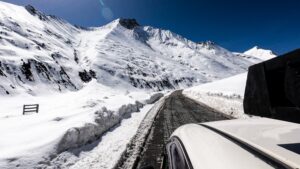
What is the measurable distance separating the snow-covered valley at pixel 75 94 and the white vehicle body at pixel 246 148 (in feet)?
17.3

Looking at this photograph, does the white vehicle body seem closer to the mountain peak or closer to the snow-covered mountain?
the snow-covered mountain

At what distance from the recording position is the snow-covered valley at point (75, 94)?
777cm

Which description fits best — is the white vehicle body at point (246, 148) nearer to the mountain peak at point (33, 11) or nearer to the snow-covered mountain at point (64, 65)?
the snow-covered mountain at point (64, 65)

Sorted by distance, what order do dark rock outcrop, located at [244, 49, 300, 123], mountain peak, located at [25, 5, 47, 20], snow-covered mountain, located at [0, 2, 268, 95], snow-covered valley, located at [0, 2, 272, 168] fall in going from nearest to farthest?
dark rock outcrop, located at [244, 49, 300, 123], snow-covered valley, located at [0, 2, 272, 168], snow-covered mountain, located at [0, 2, 268, 95], mountain peak, located at [25, 5, 47, 20]

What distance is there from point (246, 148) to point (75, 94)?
38.3 m

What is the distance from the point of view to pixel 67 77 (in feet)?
263

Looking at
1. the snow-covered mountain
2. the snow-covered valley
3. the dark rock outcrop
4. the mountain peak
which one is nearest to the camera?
the dark rock outcrop

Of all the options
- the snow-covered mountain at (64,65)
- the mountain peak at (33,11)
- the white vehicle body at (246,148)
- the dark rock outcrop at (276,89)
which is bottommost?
the white vehicle body at (246,148)

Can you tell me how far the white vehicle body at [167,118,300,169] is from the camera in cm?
140

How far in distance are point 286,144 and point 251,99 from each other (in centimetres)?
33

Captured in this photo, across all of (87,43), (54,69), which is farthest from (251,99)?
(87,43)

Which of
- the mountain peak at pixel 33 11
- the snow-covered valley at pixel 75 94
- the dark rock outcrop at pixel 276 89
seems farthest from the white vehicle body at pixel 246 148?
the mountain peak at pixel 33 11

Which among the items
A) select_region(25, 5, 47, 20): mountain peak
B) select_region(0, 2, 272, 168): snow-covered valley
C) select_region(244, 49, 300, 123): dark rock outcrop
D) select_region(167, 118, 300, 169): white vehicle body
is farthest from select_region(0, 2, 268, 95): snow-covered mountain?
select_region(244, 49, 300, 123): dark rock outcrop

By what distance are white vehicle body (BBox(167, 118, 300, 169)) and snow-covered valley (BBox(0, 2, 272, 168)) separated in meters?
5.28
